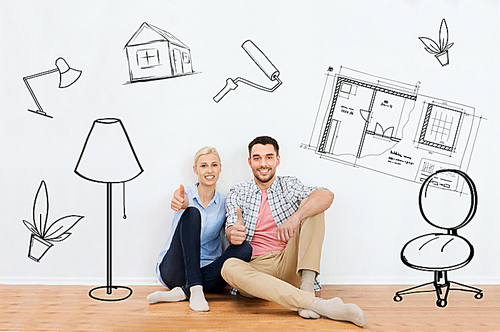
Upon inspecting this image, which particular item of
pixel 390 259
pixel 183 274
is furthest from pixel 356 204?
pixel 183 274

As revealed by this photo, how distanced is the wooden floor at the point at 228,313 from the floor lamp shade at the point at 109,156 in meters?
0.72

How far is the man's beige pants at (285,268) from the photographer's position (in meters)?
1.74

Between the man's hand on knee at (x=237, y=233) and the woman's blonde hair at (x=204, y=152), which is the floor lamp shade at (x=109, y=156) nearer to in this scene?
the woman's blonde hair at (x=204, y=152)

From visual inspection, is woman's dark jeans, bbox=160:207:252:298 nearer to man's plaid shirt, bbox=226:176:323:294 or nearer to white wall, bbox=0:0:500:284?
man's plaid shirt, bbox=226:176:323:294

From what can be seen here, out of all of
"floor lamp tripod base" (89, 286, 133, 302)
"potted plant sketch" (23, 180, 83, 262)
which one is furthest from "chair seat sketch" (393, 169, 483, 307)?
"potted plant sketch" (23, 180, 83, 262)

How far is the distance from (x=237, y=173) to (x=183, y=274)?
0.72 m

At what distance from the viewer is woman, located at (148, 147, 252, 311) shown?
2004mm

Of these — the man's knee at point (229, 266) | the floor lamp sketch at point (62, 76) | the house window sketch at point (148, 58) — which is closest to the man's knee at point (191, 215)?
the man's knee at point (229, 266)

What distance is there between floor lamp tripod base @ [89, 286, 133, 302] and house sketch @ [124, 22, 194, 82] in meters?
1.32

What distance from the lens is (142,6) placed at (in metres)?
2.43

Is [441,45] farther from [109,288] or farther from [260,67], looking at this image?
[109,288]

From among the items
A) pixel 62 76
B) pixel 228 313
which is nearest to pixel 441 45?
pixel 228 313

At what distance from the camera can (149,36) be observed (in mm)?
2434

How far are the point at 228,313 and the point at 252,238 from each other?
0.47 m
